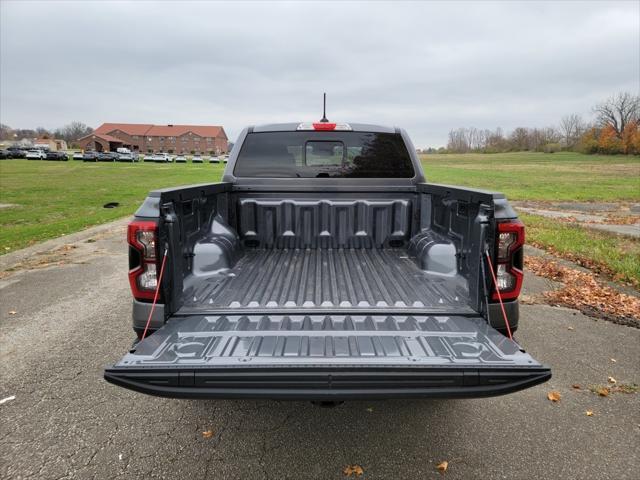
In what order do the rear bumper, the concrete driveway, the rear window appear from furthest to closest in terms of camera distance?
the rear window, the concrete driveway, the rear bumper

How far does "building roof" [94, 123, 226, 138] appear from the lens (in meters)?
110

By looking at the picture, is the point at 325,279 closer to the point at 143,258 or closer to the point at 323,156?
the point at 143,258

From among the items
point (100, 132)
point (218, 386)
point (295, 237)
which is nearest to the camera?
point (218, 386)

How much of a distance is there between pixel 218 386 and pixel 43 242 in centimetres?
898

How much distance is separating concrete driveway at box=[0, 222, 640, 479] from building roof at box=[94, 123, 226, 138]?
115796mm

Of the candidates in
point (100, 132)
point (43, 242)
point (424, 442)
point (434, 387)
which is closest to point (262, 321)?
point (434, 387)

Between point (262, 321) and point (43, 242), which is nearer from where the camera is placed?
point (262, 321)

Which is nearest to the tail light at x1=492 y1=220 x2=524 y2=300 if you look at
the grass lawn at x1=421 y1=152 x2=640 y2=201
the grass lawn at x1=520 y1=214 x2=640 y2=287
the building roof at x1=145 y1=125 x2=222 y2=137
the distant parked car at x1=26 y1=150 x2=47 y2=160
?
the grass lawn at x1=520 y1=214 x2=640 y2=287

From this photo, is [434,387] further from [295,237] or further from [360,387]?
[295,237]

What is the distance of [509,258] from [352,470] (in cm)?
161

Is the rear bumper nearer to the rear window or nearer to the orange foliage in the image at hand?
the rear window

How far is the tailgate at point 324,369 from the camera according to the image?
75.4 inches

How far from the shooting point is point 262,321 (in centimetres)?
249

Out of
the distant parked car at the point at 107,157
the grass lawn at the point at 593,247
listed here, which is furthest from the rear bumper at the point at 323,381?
the distant parked car at the point at 107,157
